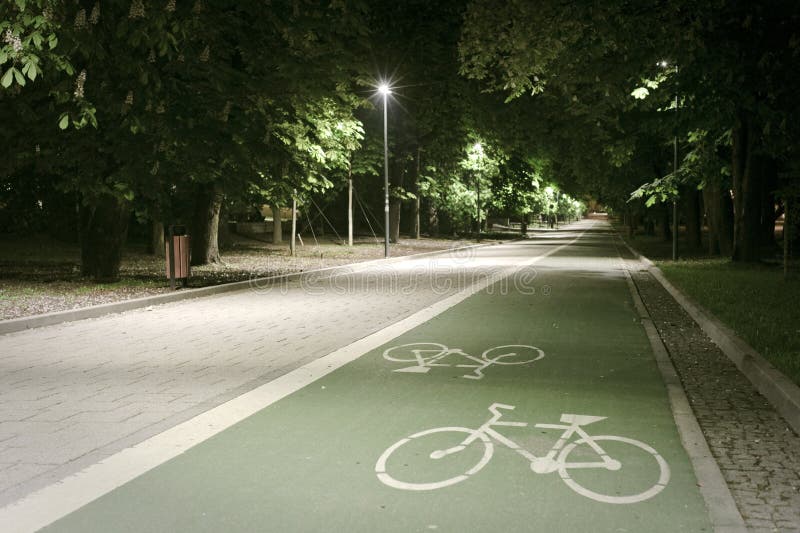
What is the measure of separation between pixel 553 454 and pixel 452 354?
12.4ft

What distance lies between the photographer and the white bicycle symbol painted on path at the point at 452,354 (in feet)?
26.3

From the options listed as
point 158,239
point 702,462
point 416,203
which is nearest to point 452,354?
point 702,462

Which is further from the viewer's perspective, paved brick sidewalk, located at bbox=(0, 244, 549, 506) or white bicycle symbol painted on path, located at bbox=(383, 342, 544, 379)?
white bicycle symbol painted on path, located at bbox=(383, 342, 544, 379)

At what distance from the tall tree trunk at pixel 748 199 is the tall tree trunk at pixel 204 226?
16.1 metres

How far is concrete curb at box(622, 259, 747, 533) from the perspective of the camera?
3.86m

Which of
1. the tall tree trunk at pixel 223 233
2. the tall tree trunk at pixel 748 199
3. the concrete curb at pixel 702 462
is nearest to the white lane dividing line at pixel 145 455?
the concrete curb at pixel 702 462

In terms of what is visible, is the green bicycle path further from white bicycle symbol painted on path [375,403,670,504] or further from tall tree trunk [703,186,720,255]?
tall tree trunk [703,186,720,255]

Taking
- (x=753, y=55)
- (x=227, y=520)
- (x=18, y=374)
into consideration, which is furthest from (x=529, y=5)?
(x=227, y=520)

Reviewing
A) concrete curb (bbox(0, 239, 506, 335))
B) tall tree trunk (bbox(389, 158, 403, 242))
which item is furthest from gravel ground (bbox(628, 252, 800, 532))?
tall tree trunk (bbox(389, 158, 403, 242))

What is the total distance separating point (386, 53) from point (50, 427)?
99.6 feet

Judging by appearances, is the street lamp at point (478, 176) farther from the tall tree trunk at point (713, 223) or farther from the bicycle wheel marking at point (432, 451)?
the bicycle wheel marking at point (432, 451)

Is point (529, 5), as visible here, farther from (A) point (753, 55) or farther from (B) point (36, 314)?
(B) point (36, 314)

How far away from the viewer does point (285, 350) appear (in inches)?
351

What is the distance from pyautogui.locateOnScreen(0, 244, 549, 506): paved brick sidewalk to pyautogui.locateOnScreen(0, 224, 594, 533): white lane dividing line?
0.40ft
